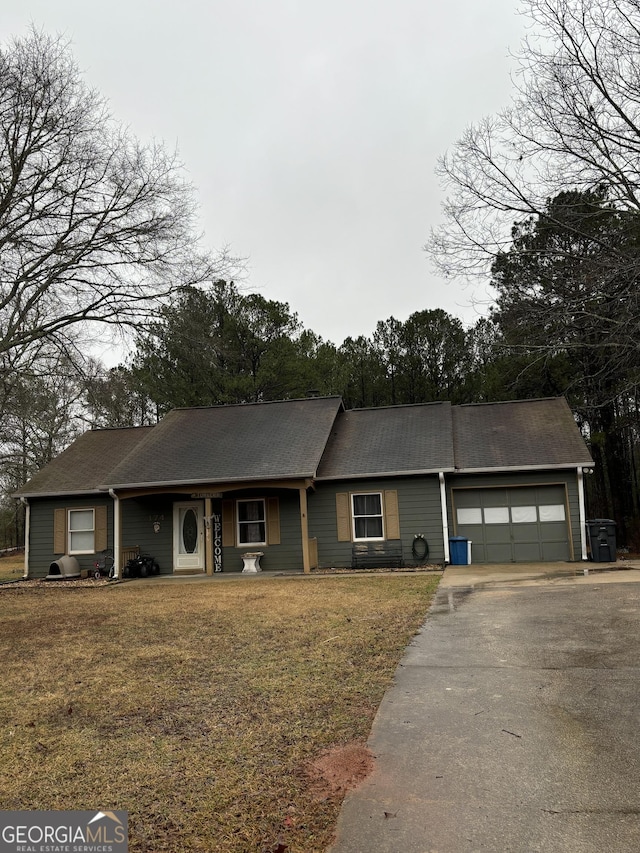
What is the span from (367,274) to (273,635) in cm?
1739

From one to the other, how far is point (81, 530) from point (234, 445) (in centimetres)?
513

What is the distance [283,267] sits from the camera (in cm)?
2080

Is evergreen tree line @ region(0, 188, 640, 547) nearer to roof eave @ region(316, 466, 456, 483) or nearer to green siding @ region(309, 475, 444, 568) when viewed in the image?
roof eave @ region(316, 466, 456, 483)

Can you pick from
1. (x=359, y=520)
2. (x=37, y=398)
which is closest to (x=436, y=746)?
(x=359, y=520)

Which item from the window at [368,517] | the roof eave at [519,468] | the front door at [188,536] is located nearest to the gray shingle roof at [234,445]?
the front door at [188,536]

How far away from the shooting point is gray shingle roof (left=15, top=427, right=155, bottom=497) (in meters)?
18.3

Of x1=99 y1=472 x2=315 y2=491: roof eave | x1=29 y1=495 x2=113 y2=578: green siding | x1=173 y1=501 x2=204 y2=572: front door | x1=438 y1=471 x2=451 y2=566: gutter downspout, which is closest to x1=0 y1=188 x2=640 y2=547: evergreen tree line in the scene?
x1=99 y1=472 x2=315 y2=491: roof eave

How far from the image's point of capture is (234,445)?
58.7ft

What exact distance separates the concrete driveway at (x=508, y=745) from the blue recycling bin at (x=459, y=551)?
8.36 m

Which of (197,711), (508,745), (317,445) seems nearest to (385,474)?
(317,445)

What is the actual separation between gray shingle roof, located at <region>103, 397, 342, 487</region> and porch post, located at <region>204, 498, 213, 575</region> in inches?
43.8

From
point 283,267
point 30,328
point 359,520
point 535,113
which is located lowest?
point 359,520

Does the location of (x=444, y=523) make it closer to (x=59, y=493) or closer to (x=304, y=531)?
(x=304, y=531)

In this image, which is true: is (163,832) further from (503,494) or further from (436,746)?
(503,494)
